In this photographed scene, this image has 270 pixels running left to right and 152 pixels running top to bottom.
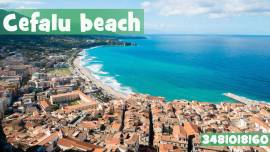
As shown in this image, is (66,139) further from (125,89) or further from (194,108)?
(125,89)

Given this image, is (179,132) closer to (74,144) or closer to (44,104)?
(74,144)

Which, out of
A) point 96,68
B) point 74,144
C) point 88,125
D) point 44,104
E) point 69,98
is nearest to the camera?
point 74,144

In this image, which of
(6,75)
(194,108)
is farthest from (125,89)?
(6,75)

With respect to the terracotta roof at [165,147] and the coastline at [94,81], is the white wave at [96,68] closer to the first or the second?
the coastline at [94,81]

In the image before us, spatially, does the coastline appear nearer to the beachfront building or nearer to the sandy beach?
the sandy beach

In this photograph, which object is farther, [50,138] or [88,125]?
[88,125]

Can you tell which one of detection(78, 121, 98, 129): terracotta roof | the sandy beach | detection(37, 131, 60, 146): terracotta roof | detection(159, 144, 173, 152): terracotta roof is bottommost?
detection(159, 144, 173, 152): terracotta roof

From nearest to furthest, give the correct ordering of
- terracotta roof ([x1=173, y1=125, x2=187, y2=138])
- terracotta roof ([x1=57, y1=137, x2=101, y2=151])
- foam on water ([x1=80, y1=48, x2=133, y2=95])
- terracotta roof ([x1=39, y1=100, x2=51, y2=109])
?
1. terracotta roof ([x1=57, y1=137, x2=101, y2=151])
2. terracotta roof ([x1=173, y1=125, x2=187, y2=138])
3. terracotta roof ([x1=39, y1=100, x2=51, y2=109])
4. foam on water ([x1=80, y1=48, x2=133, y2=95])

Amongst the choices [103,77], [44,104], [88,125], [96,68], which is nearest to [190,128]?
[88,125]

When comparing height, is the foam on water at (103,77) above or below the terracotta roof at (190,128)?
above

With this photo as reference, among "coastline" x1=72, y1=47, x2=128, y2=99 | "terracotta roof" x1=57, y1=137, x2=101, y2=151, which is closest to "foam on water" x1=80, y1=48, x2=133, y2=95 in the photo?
"coastline" x1=72, y1=47, x2=128, y2=99

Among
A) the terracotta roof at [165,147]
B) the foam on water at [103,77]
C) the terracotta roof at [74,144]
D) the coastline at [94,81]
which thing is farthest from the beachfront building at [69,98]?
the terracotta roof at [165,147]
